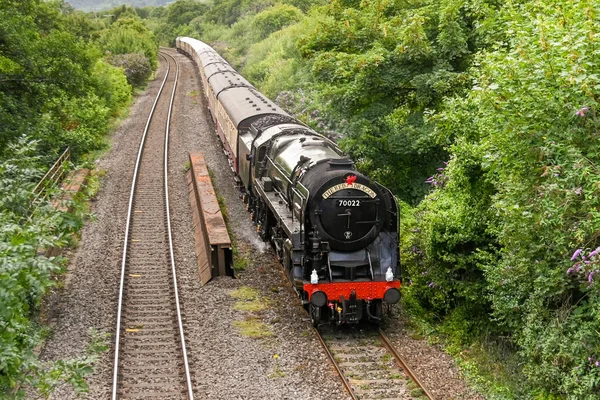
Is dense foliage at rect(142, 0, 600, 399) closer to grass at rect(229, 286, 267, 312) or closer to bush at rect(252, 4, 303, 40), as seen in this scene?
grass at rect(229, 286, 267, 312)

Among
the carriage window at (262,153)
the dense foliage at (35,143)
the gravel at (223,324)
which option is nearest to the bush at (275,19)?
the dense foliage at (35,143)

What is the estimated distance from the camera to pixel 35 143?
1132 centimetres

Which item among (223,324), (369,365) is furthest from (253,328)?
(369,365)

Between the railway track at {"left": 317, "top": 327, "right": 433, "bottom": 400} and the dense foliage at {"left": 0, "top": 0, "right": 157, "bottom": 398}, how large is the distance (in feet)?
13.8

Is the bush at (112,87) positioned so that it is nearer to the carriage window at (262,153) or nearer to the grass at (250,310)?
the carriage window at (262,153)

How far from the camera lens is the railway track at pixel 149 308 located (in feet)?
36.6

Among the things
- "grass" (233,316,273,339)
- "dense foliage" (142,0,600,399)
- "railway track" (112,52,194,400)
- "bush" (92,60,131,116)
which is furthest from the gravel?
"bush" (92,60,131,116)

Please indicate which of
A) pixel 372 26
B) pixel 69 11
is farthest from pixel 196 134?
pixel 69 11

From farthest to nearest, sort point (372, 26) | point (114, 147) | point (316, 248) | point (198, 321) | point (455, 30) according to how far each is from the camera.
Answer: point (114, 147) → point (372, 26) → point (455, 30) → point (198, 321) → point (316, 248)

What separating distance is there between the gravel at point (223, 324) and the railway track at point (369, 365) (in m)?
0.24

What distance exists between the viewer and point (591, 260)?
826 centimetres

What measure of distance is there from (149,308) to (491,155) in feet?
25.4

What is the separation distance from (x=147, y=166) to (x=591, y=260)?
2041 cm

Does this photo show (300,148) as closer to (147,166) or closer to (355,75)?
(355,75)
